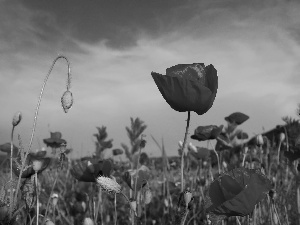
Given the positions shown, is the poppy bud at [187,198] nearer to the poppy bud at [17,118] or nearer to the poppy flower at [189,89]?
the poppy flower at [189,89]

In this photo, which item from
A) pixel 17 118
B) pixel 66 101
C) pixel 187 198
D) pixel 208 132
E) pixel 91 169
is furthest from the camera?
pixel 208 132

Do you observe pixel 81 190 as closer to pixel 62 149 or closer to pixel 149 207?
pixel 149 207

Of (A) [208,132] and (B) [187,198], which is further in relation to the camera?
(A) [208,132]

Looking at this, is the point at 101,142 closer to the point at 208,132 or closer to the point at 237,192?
the point at 208,132

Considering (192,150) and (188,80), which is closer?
(188,80)

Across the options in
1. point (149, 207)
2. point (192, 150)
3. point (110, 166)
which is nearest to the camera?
point (110, 166)

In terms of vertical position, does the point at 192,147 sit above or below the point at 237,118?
below

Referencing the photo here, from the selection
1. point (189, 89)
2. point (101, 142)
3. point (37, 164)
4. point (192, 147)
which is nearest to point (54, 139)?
point (101, 142)

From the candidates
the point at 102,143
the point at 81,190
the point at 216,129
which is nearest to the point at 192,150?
the point at 216,129
